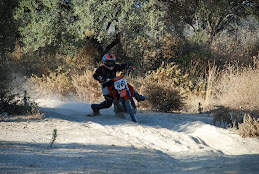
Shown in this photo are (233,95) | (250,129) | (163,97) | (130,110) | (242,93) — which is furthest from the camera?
(233,95)

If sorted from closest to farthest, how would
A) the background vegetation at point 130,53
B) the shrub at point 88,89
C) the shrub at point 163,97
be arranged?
the shrub at point 163,97 < the background vegetation at point 130,53 < the shrub at point 88,89

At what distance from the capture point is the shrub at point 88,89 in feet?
40.0

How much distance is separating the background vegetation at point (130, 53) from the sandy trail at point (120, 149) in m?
2.45

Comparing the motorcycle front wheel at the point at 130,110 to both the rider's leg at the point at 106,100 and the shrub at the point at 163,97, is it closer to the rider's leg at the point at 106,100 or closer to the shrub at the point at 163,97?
the rider's leg at the point at 106,100

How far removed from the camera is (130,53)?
52.7ft

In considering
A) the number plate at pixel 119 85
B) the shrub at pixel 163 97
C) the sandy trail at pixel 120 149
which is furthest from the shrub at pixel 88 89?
the sandy trail at pixel 120 149

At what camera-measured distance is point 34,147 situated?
5.22 m

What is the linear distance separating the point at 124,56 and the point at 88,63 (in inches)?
83.2

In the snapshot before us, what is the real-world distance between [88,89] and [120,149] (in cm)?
732

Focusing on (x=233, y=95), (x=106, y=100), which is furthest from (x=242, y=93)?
(x=106, y=100)

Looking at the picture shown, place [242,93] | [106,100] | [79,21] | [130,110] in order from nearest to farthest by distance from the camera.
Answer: [130,110], [106,100], [242,93], [79,21]

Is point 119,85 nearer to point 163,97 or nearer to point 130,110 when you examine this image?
point 130,110

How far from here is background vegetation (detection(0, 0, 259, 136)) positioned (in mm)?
10211

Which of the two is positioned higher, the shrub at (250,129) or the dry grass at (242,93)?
the dry grass at (242,93)
